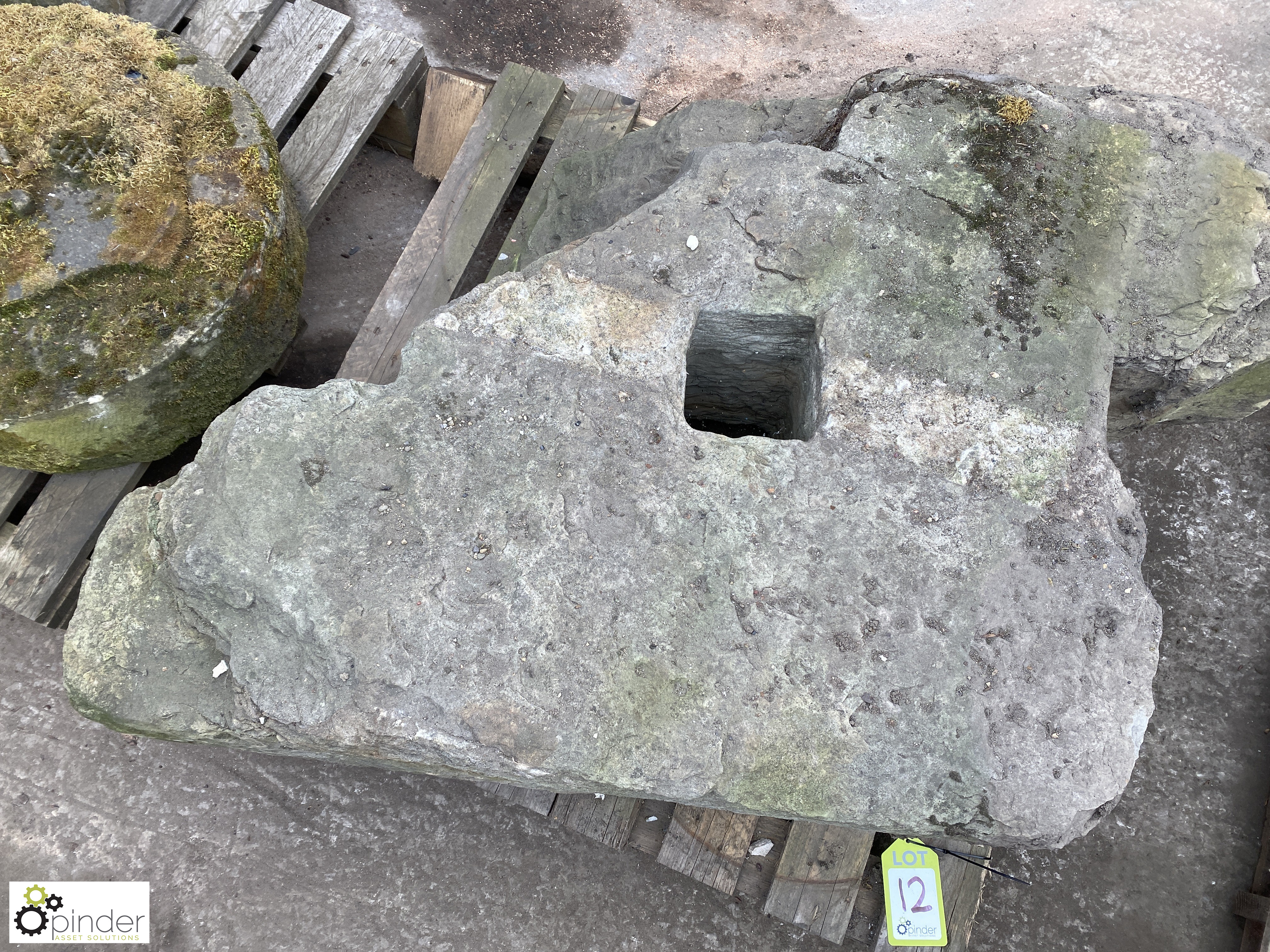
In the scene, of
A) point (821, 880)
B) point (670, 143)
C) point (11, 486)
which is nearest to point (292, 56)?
point (670, 143)

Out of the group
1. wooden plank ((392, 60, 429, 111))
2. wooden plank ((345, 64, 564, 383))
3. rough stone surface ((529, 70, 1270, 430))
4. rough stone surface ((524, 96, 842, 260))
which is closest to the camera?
rough stone surface ((529, 70, 1270, 430))

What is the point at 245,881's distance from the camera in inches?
102

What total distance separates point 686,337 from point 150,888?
95.9 inches

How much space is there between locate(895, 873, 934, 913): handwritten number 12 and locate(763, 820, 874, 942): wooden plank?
11cm

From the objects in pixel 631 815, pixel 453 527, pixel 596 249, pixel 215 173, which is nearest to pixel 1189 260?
pixel 596 249

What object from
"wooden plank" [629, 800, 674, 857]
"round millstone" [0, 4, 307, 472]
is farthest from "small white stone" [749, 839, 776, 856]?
"round millstone" [0, 4, 307, 472]

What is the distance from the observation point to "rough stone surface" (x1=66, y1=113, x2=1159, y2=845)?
65.7 inches

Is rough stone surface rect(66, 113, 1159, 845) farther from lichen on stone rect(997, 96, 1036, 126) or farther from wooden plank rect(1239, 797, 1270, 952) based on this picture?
wooden plank rect(1239, 797, 1270, 952)

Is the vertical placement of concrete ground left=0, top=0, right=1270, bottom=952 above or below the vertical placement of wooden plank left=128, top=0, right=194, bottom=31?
below

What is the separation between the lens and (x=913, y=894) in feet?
7.79

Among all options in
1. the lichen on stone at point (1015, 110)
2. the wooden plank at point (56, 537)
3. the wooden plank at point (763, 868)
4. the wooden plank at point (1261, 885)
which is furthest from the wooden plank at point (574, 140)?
the wooden plank at point (1261, 885)

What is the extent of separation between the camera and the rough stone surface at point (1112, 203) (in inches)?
76.0

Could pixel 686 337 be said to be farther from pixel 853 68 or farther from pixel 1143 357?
pixel 853 68

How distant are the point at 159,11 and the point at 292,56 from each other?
46cm
